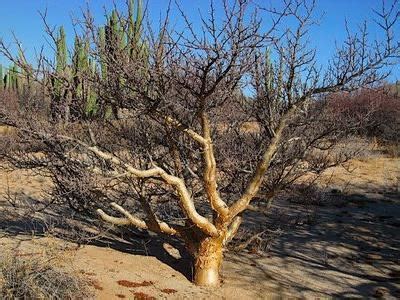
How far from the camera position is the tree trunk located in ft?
17.3

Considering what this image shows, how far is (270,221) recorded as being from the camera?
881 cm

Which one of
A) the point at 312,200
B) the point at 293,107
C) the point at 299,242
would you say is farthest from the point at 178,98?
Answer: the point at 312,200

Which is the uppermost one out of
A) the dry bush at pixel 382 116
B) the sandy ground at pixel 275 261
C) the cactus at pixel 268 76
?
the dry bush at pixel 382 116

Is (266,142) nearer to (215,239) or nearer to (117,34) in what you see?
(215,239)

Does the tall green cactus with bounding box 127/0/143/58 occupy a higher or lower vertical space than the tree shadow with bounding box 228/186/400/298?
higher

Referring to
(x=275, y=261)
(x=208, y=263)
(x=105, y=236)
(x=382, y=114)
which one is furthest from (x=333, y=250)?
(x=382, y=114)

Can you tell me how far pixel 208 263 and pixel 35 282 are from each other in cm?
192

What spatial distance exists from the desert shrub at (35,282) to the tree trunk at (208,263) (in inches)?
53.7

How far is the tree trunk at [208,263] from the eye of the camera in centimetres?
527

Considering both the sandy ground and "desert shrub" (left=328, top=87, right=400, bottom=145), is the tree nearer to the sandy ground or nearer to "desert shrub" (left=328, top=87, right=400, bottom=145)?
the sandy ground

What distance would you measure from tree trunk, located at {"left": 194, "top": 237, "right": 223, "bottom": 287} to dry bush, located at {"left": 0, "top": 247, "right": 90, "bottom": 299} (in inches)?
52.9

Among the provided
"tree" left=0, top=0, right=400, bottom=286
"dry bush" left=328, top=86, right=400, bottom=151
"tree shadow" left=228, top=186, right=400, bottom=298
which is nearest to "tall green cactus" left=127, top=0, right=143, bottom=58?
"tree" left=0, top=0, right=400, bottom=286

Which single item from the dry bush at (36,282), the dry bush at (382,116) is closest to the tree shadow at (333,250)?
the dry bush at (36,282)

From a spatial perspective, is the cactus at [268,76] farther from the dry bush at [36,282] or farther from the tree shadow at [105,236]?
the dry bush at [36,282]
